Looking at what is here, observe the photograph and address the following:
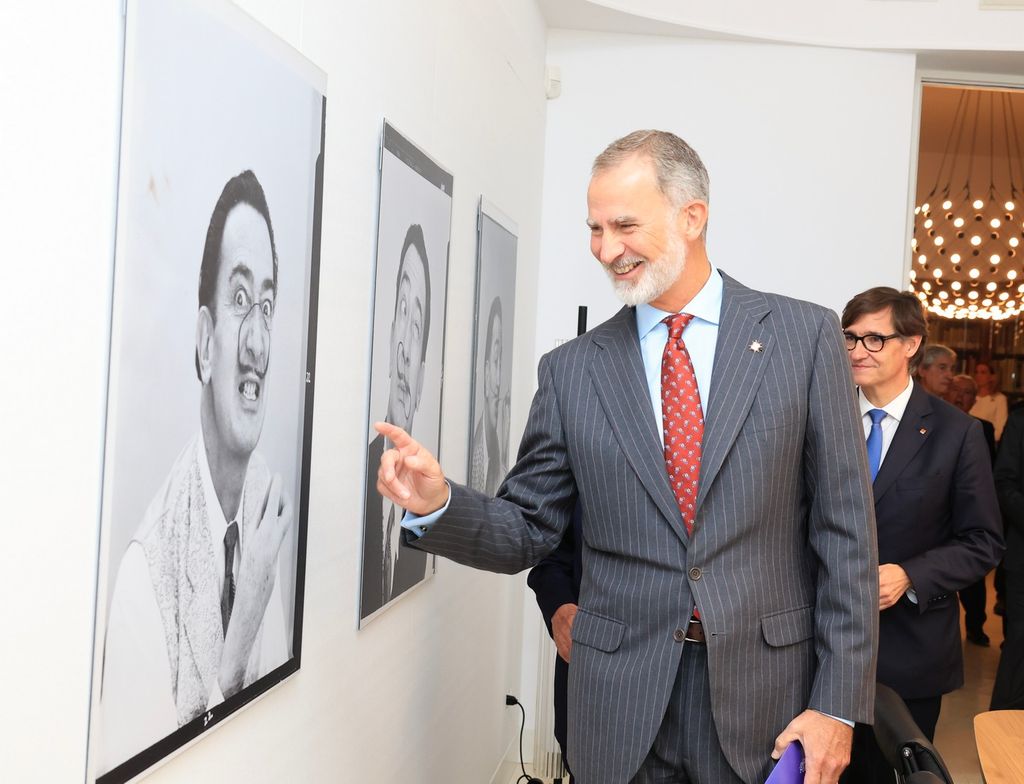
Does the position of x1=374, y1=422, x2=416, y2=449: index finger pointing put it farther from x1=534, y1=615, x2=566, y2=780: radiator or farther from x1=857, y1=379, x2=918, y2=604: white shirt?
x1=534, y1=615, x2=566, y2=780: radiator

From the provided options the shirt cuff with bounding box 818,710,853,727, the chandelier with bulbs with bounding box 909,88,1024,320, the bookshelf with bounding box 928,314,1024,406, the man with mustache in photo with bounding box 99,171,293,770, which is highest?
the chandelier with bulbs with bounding box 909,88,1024,320

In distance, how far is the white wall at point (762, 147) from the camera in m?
5.43

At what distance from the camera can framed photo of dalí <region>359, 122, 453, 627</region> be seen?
2.47m

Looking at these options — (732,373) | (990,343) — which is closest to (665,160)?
(732,373)

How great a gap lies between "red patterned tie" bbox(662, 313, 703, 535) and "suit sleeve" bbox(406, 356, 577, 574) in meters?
0.26

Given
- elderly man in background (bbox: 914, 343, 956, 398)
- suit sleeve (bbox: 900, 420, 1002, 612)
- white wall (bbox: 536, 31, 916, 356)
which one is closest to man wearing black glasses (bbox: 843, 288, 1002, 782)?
suit sleeve (bbox: 900, 420, 1002, 612)

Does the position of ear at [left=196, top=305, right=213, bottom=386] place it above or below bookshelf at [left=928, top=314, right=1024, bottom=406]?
below

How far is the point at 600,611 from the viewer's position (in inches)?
83.1

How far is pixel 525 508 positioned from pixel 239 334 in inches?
30.9

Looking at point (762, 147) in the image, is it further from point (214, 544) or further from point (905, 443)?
point (214, 544)

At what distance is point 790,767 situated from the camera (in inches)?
75.8

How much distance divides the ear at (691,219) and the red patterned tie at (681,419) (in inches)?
6.5

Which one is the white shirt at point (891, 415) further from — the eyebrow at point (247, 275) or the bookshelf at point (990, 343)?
the bookshelf at point (990, 343)

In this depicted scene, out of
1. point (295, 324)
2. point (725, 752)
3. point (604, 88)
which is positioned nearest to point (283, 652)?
point (295, 324)
